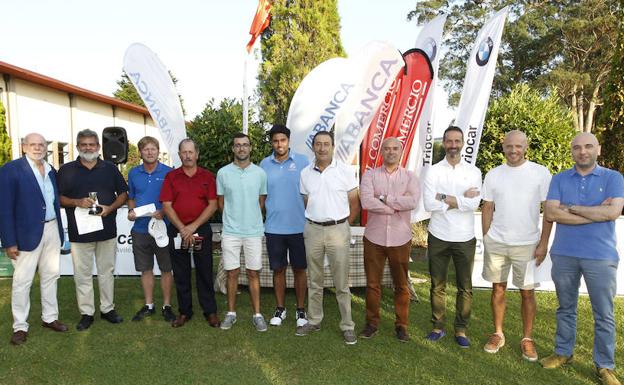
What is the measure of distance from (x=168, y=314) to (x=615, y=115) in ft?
23.7

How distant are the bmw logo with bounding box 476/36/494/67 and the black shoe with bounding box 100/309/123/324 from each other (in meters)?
5.21

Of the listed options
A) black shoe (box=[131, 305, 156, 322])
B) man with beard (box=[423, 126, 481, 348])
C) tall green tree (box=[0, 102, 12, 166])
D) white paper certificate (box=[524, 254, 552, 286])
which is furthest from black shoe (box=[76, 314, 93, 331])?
tall green tree (box=[0, 102, 12, 166])

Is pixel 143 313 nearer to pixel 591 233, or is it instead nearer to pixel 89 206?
pixel 89 206

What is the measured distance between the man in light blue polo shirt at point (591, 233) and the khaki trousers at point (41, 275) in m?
4.21

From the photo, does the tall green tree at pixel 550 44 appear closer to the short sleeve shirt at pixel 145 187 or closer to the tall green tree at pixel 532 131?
the tall green tree at pixel 532 131

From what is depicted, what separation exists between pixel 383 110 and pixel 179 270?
347 cm

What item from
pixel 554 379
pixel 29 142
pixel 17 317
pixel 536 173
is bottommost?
pixel 554 379

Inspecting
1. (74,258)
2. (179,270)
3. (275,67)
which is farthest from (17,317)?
(275,67)

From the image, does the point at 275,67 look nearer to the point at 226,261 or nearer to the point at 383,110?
the point at 383,110

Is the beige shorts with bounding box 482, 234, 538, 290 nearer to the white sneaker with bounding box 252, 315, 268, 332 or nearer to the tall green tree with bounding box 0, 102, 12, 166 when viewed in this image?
the white sneaker with bounding box 252, 315, 268, 332

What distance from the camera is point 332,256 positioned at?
152 inches

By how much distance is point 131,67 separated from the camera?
20.3 feet

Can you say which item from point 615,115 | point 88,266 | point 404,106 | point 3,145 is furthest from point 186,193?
point 3,145

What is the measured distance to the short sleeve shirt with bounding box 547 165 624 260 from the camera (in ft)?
10.1
